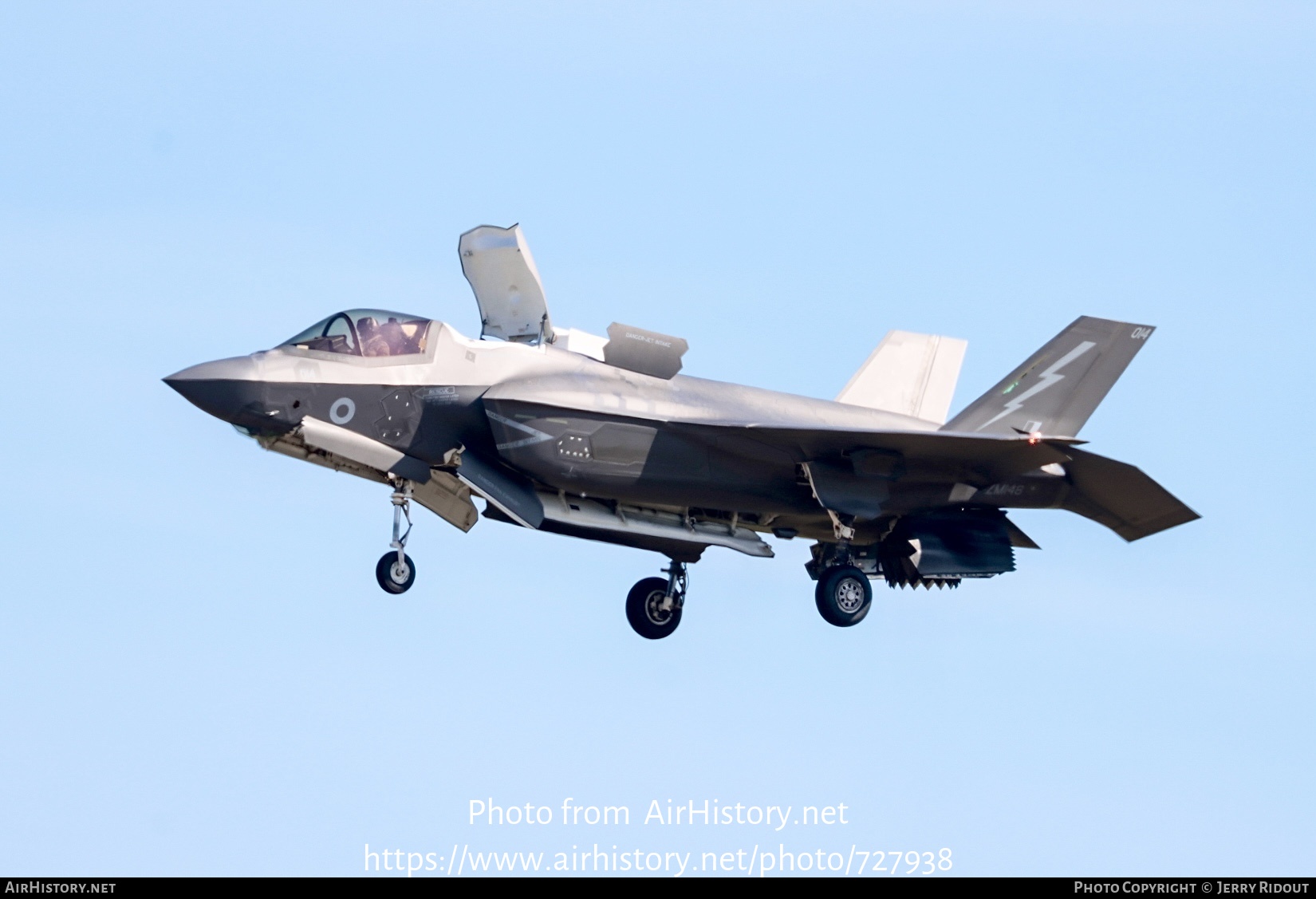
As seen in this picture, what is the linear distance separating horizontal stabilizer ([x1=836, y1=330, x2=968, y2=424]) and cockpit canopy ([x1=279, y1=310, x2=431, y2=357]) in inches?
280

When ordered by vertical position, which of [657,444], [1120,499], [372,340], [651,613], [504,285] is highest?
[504,285]

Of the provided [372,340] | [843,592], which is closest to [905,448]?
[843,592]

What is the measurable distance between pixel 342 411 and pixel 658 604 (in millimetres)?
6163

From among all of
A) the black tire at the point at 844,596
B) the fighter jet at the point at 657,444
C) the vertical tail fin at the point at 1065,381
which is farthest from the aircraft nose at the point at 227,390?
the vertical tail fin at the point at 1065,381

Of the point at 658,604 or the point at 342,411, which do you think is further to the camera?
the point at 658,604

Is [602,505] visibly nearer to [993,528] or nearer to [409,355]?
[409,355]

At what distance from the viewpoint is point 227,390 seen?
2364 cm

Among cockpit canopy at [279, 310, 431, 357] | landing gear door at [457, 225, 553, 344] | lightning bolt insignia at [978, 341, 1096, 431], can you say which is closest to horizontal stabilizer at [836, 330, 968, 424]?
lightning bolt insignia at [978, 341, 1096, 431]

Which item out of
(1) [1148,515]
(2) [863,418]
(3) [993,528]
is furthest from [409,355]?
(1) [1148,515]

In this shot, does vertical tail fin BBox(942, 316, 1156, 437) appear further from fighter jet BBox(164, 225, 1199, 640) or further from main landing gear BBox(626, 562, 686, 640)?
main landing gear BBox(626, 562, 686, 640)

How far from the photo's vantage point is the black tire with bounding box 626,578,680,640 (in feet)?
93.4

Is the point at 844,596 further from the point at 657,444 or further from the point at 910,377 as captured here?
the point at 910,377

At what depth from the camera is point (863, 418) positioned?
27.8m

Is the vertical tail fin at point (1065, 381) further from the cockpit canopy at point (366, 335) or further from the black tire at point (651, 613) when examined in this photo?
the cockpit canopy at point (366, 335)
